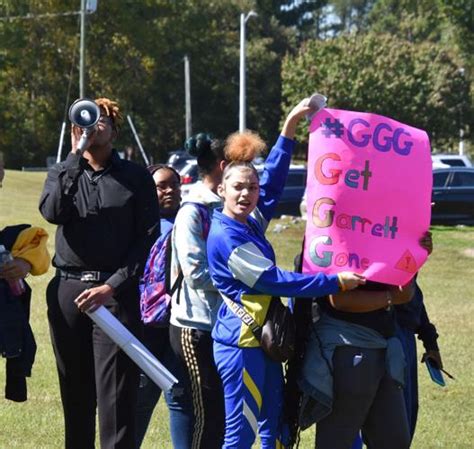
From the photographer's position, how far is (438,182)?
2711cm

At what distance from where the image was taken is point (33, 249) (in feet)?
18.1

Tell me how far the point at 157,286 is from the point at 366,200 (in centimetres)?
165

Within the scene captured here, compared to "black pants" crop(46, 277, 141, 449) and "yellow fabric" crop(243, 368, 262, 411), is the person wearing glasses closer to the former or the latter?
"black pants" crop(46, 277, 141, 449)

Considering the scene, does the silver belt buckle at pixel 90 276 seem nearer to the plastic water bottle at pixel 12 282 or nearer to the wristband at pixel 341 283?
the plastic water bottle at pixel 12 282

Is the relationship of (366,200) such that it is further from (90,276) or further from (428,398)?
(428,398)

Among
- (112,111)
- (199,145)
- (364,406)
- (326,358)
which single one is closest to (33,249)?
(112,111)

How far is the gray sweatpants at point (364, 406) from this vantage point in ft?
15.8

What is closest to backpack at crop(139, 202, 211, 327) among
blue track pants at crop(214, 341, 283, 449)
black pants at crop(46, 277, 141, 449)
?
black pants at crop(46, 277, 141, 449)

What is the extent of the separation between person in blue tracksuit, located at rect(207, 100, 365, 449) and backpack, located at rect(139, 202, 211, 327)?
0.84m

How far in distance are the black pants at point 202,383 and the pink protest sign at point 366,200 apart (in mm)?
854

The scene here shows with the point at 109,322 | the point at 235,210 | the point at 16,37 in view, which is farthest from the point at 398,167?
the point at 16,37

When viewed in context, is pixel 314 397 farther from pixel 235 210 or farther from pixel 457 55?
pixel 457 55

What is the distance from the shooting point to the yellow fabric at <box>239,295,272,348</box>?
5.04 meters

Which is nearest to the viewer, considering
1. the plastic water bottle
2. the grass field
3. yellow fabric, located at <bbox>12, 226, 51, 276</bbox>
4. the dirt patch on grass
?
the plastic water bottle
